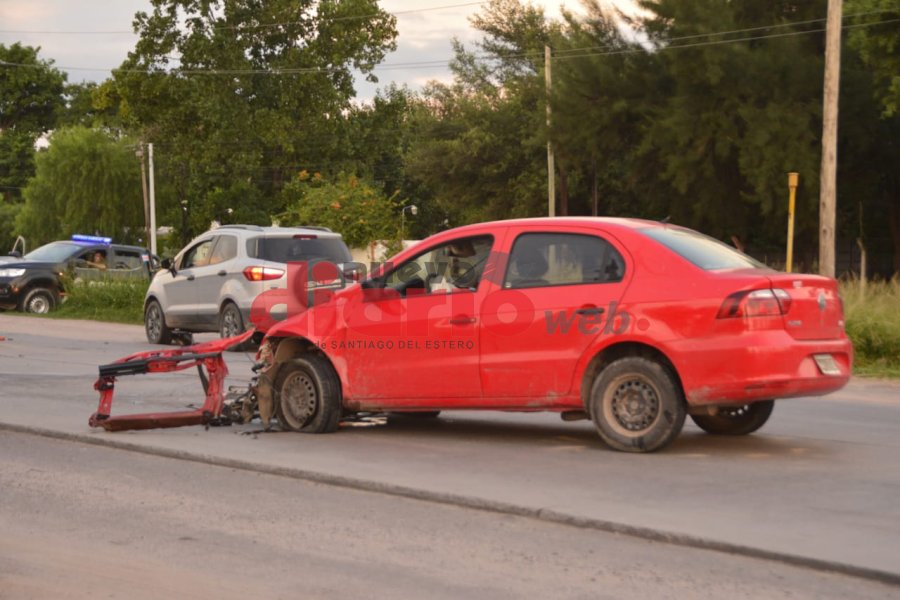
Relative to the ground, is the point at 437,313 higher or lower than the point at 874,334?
higher

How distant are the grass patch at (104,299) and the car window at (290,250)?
10.2m

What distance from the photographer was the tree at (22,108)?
340 ft

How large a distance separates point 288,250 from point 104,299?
11579 millimetres

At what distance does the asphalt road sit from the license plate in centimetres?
62

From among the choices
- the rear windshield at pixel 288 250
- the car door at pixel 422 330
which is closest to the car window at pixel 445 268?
the car door at pixel 422 330

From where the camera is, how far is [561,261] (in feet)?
31.5

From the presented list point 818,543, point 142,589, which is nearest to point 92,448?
point 142,589

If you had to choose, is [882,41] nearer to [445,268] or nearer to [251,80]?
[445,268]

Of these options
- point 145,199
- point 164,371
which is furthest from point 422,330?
point 145,199

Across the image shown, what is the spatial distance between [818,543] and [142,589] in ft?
10.7

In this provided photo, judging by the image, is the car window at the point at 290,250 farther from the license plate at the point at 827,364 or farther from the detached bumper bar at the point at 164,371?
the license plate at the point at 827,364

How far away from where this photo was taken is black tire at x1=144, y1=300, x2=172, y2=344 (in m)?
22.1

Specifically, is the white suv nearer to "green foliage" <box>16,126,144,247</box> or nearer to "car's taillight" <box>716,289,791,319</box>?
"car's taillight" <box>716,289,791,319</box>

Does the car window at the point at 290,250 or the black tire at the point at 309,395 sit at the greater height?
the car window at the point at 290,250
